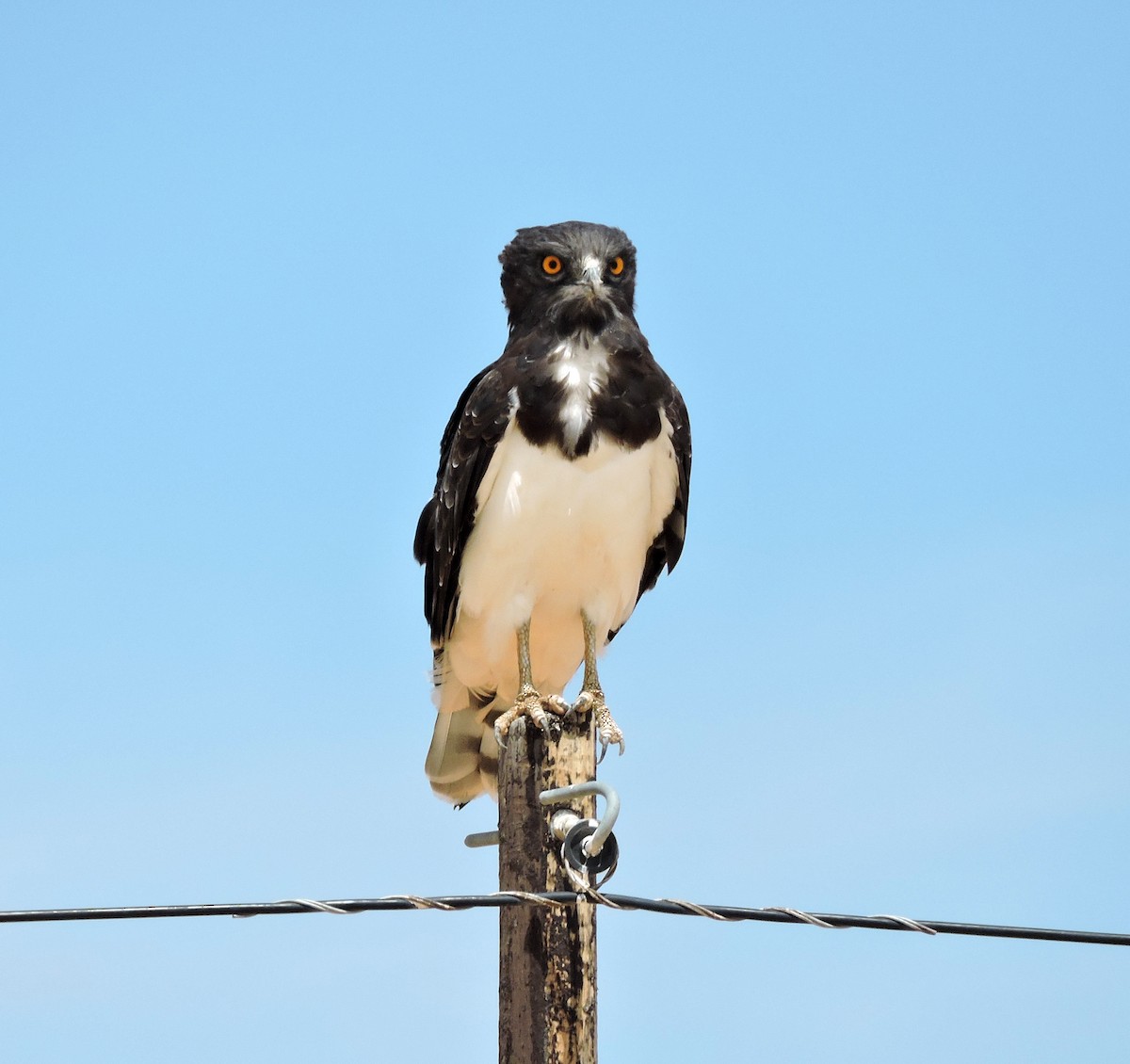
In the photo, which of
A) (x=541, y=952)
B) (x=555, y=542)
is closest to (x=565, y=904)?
(x=541, y=952)

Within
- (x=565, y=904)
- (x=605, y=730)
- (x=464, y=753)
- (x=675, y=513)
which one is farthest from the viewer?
(x=464, y=753)

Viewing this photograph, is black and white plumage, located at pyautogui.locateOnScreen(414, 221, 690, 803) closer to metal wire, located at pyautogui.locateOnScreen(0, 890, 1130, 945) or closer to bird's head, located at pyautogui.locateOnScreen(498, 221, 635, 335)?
bird's head, located at pyautogui.locateOnScreen(498, 221, 635, 335)

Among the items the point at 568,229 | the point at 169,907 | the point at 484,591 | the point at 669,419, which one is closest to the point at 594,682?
the point at 484,591

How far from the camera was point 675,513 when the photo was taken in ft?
26.5

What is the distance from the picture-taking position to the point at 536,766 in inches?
212

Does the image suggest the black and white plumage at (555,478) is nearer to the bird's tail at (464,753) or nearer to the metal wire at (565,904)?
the bird's tail at (464,753)

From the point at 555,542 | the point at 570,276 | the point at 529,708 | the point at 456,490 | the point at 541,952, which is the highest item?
the point at 570,276

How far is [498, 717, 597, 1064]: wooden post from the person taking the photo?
505 cm

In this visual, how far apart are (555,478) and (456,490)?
55 centimetres

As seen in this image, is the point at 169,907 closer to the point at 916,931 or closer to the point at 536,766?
the point at 536,766

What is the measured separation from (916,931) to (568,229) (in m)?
4.14

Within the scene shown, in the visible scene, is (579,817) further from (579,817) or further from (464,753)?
(464,753)

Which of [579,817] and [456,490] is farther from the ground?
[456,490]

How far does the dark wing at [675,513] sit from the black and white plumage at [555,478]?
0.01m
